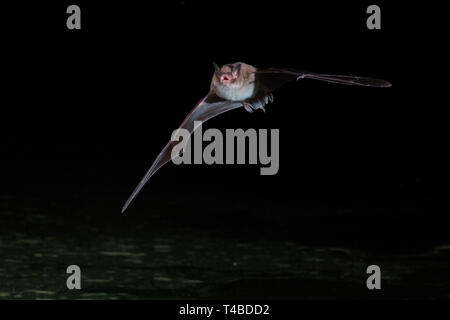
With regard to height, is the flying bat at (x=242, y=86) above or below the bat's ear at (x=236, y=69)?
below

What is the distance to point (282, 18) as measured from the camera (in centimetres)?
1398

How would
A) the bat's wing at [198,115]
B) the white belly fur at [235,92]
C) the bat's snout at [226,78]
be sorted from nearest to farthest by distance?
the bat's snout at [226,78]
the white belly fur at [235,92]
the bat's wing at [198,115]

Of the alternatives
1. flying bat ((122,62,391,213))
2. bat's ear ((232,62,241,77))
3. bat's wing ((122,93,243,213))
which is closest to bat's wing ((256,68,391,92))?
flying bat ((122,62,391,213))

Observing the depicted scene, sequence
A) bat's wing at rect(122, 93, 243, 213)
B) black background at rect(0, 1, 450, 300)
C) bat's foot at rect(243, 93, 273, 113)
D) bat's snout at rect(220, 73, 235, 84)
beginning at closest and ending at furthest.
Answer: bat's snout at rect(220, 73, 235, 84)
bat's foot at rect(243, 93, 273, 113)
bat's wing at rect(122, 93, 243, 213)
black background at rect(0, 1, 450, 300)

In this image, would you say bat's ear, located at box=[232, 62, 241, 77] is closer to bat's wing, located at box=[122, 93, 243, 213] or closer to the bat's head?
the bat's head

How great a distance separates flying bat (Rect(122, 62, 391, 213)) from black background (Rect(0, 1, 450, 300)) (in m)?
2.54

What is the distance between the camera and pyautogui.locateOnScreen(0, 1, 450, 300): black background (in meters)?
12.0

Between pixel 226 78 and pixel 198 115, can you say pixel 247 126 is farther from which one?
pixel 226 78

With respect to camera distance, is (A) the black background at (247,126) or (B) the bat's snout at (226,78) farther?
(A) the black background at (247,126)

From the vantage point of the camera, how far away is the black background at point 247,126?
11953mm

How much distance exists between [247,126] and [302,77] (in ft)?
21.7

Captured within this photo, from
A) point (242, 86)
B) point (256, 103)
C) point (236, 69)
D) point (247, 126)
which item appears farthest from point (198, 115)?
point (247, 126)

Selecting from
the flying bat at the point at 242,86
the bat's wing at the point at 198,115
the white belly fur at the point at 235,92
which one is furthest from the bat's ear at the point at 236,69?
the bat's wing at the point at 198,115

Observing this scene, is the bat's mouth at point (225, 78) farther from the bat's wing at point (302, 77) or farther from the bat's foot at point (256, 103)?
the bat's foot at point (256, 103)
